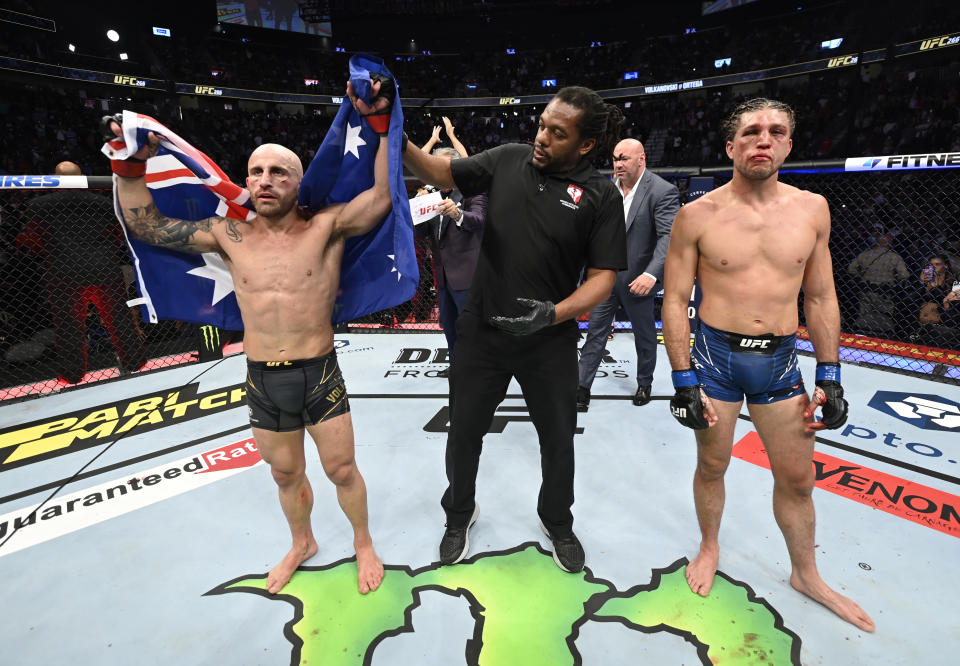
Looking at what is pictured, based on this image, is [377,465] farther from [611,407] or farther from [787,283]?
[787,283]

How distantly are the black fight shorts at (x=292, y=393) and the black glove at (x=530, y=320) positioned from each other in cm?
64

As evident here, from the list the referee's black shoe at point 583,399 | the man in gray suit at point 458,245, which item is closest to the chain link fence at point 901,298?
the referee's black shoe at point 583,399

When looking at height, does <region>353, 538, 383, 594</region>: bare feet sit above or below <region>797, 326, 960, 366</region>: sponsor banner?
below

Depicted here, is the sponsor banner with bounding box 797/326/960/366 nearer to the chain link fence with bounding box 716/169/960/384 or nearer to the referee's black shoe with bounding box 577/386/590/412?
the chain link fence with bounding box 716/169/960/384

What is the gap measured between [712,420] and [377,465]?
1732 millimetres

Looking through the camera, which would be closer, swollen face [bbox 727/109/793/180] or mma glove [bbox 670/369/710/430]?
swollen face [bbox 727/109/793/180]

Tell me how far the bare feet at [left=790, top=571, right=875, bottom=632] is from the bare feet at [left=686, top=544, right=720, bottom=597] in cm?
27

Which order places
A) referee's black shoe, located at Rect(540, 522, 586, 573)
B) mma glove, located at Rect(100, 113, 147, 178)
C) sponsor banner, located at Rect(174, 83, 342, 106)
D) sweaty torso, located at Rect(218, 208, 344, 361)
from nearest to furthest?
mma glove, located at Rect(100, 113, 147, 178) → sweaty torso, located at Rect(218, 208, 344, 361) → referee's black shoe, located at Rect(540, 522, 586, 573) → sponsor banner, located at Rect(174, 83, 342, 106)

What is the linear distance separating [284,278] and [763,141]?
154 cm

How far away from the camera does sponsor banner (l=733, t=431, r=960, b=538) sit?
2.12 m

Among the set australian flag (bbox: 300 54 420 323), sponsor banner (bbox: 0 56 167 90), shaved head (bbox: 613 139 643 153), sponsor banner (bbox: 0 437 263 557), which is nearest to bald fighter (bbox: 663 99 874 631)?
australian flag (bbox: 300 54 420 323)

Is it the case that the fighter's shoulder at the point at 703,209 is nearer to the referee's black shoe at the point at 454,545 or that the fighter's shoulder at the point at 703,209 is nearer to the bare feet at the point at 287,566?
the referee's black shoe at the point at 454,545

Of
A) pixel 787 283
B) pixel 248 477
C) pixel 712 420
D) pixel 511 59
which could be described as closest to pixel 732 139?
pixel 787 283

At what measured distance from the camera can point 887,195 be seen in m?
7.29
